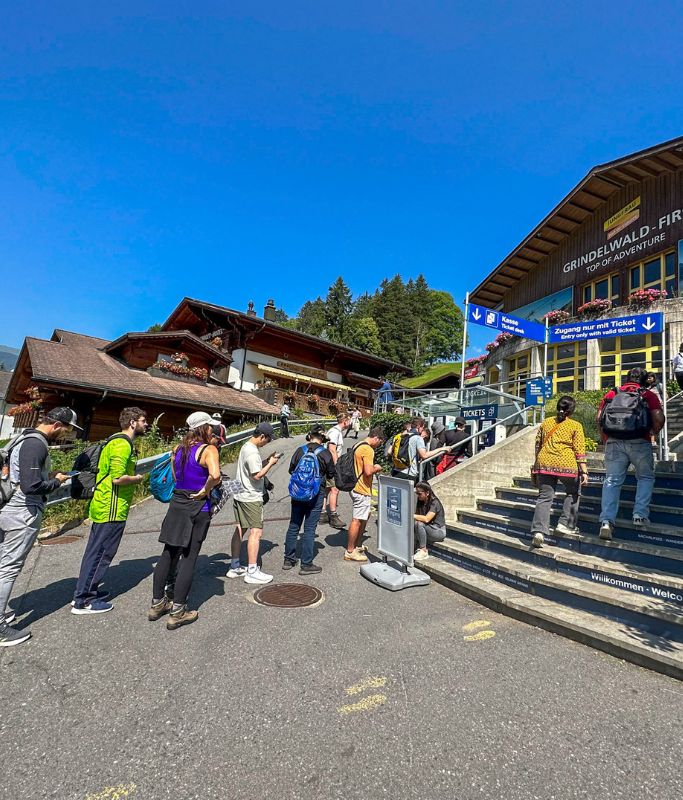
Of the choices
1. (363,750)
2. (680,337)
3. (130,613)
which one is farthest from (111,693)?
(680,337)

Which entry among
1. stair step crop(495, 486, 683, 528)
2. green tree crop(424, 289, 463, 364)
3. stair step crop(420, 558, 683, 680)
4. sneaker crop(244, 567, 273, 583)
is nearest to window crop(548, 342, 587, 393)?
stair step crop(495, 486, 683, 528)

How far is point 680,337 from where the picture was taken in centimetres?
1489

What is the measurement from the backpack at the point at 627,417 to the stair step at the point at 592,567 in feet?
4.71

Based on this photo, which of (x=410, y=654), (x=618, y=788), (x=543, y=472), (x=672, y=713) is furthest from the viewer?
(x=543, y=472)

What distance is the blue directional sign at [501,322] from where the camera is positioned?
12936mm

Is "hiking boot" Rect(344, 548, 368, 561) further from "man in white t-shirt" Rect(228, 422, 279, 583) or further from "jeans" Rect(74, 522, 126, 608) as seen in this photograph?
"jeans" Rect(74, 522, 126, 608)

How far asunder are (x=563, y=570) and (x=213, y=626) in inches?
143

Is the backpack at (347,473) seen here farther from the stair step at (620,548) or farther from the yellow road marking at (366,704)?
the yellow road marking at (366,704)

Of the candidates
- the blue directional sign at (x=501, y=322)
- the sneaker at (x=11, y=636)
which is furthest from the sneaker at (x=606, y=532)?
the blue directional sign at (x=501, y=322)

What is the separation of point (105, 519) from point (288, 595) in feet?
6.75

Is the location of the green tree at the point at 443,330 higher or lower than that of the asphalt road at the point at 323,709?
higher

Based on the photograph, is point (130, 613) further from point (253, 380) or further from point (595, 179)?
point (595, 179)

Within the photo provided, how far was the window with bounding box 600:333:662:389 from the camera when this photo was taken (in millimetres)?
16062

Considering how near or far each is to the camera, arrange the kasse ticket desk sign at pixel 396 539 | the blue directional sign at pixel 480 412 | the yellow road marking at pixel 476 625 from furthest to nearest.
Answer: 1. the blue directional sign at pixel 480 412
2. the kasse ticket desk sign at pixel 396 539
3. the yellow road marking at pixel 476 625
